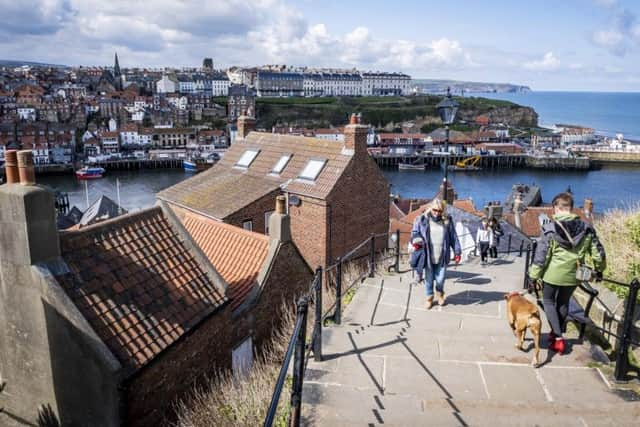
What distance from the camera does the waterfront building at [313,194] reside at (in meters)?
19.2

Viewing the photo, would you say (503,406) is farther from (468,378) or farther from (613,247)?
(613,247)

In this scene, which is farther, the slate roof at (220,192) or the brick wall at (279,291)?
the slate roof at (220,192)

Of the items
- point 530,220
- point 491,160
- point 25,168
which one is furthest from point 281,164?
point 491,160

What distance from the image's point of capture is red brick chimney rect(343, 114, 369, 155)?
19.2 m

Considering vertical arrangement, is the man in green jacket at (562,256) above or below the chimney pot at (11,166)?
below

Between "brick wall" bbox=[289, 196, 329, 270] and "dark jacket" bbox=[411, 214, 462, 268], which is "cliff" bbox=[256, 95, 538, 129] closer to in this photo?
"brick wall" bbox=[289, 196, 329, 270]

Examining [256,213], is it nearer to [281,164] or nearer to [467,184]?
[281,164]

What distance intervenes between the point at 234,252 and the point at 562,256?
8.32 meters

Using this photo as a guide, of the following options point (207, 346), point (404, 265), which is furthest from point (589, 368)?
point (207, 346)

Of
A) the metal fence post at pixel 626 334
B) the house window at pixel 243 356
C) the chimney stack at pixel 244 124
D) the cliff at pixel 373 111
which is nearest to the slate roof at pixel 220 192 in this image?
the chimney stack at pixel 244 124

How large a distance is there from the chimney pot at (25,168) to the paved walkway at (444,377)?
14.3 feet

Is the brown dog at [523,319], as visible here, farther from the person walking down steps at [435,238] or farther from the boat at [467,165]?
the boat at [467,165]

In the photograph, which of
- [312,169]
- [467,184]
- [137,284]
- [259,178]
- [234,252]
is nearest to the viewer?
[137,284]

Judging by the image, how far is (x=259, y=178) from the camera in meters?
21.8
